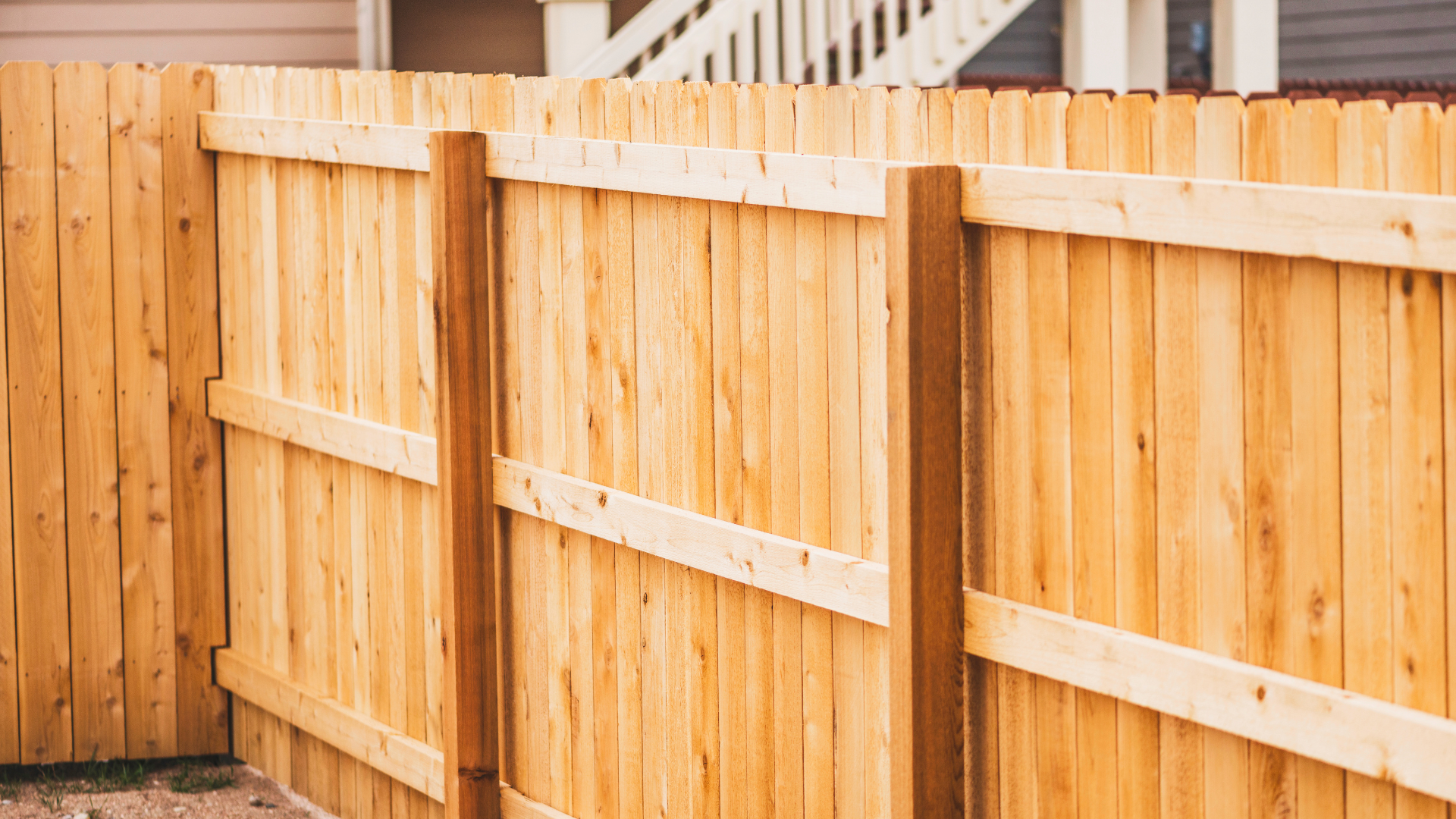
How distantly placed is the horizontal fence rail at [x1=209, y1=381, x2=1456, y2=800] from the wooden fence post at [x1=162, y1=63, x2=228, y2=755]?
1.21 m

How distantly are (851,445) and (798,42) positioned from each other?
5967mm

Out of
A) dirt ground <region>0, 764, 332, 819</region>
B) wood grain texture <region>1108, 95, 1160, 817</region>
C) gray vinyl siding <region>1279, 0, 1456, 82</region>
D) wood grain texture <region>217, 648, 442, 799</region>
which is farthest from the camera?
gray vinyl siding <region>1279, 0, 1456, 82</region>

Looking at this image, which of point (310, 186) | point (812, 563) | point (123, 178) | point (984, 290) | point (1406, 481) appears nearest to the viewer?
point (1406, 481)

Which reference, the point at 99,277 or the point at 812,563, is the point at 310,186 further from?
the point at 812,563

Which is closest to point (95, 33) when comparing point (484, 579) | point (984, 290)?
point (484, 579)

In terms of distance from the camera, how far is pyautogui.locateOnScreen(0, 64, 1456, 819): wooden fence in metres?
2.23

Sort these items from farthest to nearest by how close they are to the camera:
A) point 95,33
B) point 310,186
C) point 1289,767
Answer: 1. point 95,33
2. point 310,186
3. point 1289,767

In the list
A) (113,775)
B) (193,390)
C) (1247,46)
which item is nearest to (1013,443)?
(193,390)

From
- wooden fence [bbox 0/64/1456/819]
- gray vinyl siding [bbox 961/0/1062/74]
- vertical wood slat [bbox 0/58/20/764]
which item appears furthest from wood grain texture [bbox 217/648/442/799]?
gray vinyl siding [bbox 961/0/1062/74]

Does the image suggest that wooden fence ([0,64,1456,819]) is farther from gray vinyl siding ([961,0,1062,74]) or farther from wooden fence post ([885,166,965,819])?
gray vinyl siding ([961,0,1062,74])

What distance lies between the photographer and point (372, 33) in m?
8.63

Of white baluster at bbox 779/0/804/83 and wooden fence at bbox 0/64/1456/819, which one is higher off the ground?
white baluster at bbox 779/0/804/83

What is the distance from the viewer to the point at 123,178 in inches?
203

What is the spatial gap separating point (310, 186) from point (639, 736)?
205 centimetres
